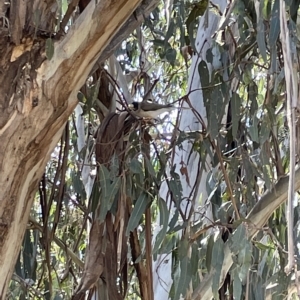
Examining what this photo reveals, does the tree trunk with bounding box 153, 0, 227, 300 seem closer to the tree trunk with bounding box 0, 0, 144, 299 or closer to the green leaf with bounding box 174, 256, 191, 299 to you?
the green leaf with bounding box 174, 256, 191, 299

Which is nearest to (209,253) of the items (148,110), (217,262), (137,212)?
(217,262)

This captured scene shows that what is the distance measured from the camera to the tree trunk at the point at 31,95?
63 centimetres

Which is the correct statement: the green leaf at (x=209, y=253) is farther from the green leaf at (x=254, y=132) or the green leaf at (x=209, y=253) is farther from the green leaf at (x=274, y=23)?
the green leaf at (x=274, y=23)

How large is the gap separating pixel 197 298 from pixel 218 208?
231 mm

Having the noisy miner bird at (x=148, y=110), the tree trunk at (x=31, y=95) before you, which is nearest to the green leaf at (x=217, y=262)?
the noisy miner bird at (x=148, y=110)

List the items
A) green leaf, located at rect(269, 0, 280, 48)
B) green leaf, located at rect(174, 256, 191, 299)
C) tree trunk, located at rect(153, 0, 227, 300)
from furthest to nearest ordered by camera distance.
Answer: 1. tree trunk, located at rect(153, 0, 227, 300)
2. green leaf, located at rect(174, 256, 191, 299)
3. green leaf, located at rect(269, 0, 280, 48)

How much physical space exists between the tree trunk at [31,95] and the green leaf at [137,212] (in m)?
0.26

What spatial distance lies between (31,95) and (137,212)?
34 centimetres

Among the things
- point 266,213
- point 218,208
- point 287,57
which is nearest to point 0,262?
point 287,57

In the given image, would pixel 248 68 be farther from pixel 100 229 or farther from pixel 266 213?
pixel 100 229

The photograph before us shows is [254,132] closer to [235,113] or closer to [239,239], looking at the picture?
[235,113]

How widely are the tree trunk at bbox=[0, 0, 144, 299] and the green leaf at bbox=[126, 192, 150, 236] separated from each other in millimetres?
259

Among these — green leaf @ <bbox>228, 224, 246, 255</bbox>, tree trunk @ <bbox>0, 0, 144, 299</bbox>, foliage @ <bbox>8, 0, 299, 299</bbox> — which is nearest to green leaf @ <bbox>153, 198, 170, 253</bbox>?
foliage @ <bbox>8, 0, 299, 299</bbox>

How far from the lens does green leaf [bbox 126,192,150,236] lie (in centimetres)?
89
